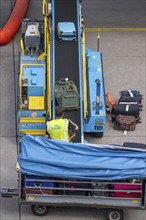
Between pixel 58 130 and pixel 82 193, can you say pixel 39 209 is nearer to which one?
pixel 82 193

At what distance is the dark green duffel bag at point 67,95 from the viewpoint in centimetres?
1909

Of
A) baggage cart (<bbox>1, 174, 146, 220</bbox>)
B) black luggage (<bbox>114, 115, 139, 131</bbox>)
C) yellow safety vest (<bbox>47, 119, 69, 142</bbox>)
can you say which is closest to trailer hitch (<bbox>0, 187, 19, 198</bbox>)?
baggage cart (<bbox>1, 174, 146, 220</bbox>)

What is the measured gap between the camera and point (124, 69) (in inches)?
938

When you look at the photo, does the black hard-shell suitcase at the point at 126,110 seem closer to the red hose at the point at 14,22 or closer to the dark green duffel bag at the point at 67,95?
the dark green duffel bag at the point at 67,95

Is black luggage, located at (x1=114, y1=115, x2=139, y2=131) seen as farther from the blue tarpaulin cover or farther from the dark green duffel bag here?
the blue tarpaulin cover

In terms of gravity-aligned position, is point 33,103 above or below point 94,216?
above

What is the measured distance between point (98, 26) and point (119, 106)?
275 inches

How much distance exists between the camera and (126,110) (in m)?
20.5

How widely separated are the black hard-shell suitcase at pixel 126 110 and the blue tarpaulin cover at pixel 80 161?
4846 mm

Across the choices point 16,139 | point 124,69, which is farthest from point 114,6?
point 16,139

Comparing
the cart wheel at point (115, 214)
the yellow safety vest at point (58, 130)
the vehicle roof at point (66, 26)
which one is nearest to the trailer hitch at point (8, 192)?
the yellow safety vest at point (58, 130)

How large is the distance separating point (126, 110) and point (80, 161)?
521cm

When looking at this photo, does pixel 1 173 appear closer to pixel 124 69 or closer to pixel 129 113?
pixel 129 113

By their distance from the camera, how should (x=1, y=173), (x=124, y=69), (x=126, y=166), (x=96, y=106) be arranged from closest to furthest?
(x=126, y=166), (x=1, y=173), (x=96, y=106), (x=124, y=69)
